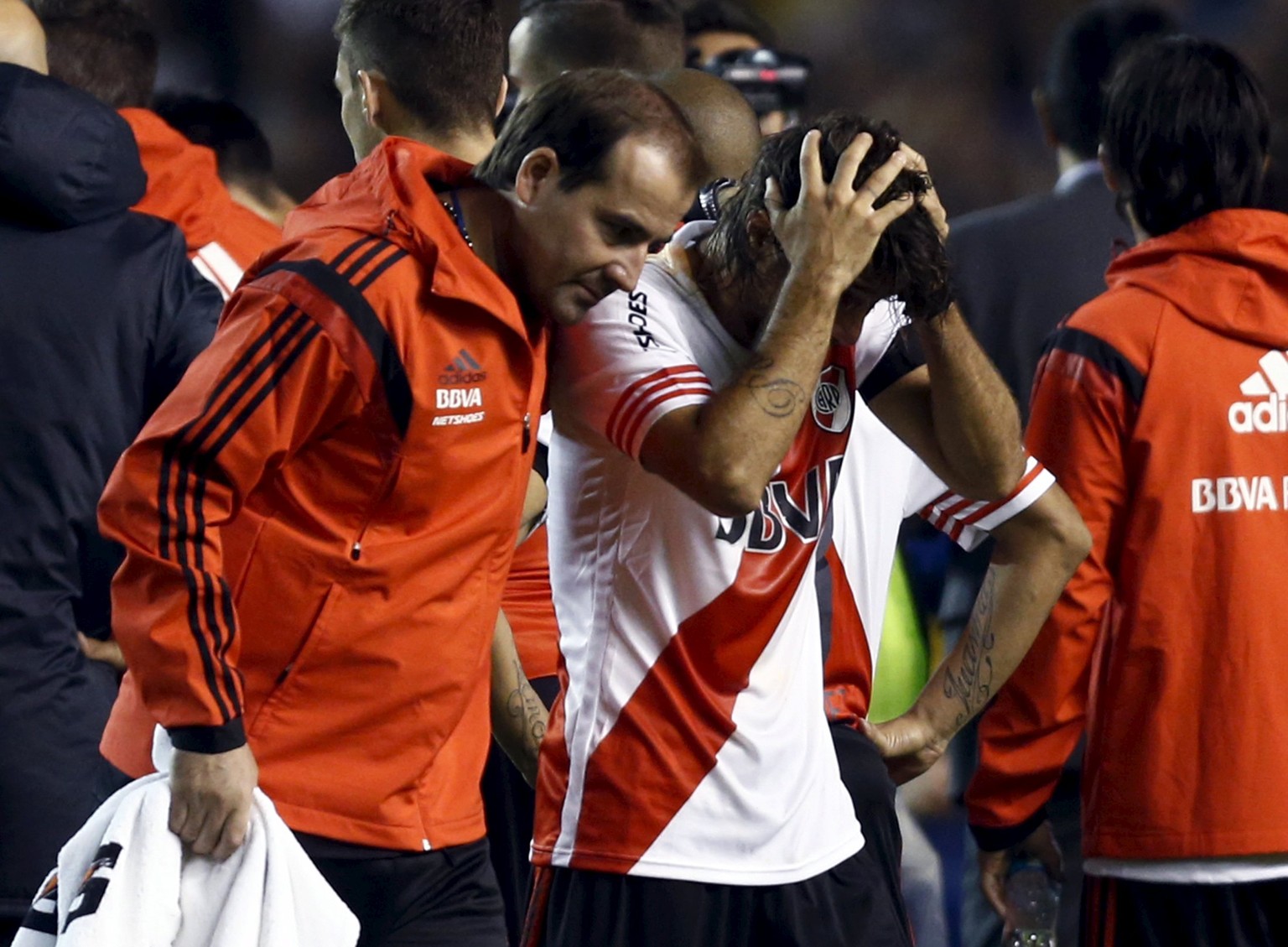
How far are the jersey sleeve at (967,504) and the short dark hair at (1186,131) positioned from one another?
1.68ft

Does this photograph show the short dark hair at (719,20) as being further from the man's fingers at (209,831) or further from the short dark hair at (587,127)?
the man's fingers at (209,831)

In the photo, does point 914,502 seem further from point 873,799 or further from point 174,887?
point 174,887

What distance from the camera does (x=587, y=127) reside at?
96.9 inches

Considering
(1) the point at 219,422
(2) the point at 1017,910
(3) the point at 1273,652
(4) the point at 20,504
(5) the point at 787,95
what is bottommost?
(2) the point at 1017,910

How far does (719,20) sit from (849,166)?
3746 millimetres

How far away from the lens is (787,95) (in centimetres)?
537

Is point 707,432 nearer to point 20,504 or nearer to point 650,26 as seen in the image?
point 20,504

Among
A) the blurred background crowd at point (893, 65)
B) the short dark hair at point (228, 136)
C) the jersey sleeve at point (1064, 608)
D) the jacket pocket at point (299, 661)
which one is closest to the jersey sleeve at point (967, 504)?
the jersey sleeve at point (1064, 608)

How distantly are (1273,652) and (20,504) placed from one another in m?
2.04

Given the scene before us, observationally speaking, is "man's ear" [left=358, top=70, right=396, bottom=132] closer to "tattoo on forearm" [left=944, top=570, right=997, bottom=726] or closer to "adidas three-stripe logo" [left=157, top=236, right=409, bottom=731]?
"adidas three-stripe logo" [left=157, top=236, right=409, bottom=731]

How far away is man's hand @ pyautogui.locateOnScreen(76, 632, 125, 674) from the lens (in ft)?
11.4

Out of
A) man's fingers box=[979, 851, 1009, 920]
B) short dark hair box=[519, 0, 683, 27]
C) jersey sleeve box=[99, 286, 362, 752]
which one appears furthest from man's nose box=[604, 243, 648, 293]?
short dark hair box=[519, 0, 683, 27]

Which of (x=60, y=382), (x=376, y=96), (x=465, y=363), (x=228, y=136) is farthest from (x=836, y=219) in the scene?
(x=228, y=136)

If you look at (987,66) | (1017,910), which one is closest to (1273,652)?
(1017,910)
